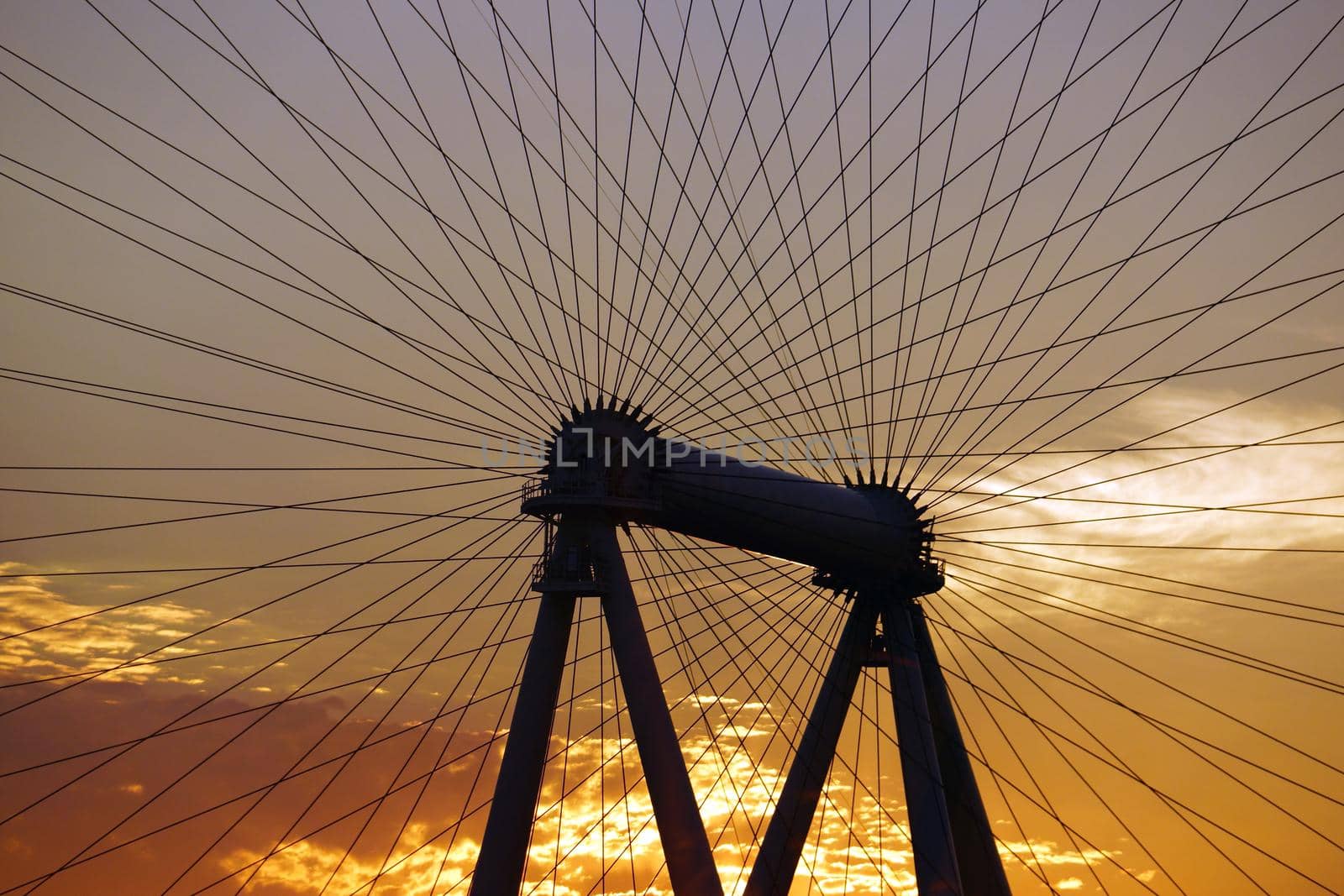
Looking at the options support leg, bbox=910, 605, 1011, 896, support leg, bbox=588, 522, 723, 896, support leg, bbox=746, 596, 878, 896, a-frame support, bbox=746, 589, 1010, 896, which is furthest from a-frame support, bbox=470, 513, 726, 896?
support leg, bbox=910, 605, 1011, 896

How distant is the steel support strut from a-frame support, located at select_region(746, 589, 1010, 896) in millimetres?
7871

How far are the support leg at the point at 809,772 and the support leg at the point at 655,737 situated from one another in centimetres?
596

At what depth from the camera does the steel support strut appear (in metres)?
21.9

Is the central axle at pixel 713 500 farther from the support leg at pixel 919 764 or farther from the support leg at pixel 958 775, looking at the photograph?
the support leg at pixel 958 775

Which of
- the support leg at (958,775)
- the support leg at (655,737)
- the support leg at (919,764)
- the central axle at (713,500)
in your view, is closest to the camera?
the support leg at (655,737)

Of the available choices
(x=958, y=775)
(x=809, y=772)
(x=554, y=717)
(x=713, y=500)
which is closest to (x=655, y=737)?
(x=554, y=717)

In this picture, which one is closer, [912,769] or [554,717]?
[554,717]

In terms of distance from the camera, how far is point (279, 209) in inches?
846

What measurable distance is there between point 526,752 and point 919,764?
10.6 metres

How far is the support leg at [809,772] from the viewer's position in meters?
28.5

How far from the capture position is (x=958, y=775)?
3092cm

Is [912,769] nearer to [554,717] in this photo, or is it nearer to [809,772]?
[809,772]

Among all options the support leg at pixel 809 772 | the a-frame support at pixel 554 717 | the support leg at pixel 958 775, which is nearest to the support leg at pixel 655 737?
the a-frame support at pixel 554 717

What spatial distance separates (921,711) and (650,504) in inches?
384
